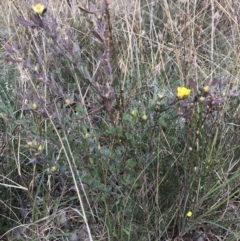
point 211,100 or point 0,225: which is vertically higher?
point 211,100

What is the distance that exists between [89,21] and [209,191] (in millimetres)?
979

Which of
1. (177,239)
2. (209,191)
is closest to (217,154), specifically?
(209,191)

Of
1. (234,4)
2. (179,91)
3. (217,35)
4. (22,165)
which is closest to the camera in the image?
(179,91)

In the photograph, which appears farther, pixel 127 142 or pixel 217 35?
pixel 217 35

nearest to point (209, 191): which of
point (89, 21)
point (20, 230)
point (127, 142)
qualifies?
point (127, 142)

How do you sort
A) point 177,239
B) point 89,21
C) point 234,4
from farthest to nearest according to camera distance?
point 89,21
point 234,4
point 177,239

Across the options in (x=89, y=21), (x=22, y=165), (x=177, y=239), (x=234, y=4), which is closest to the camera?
(x=177, y=239)

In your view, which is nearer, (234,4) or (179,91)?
(179,91)

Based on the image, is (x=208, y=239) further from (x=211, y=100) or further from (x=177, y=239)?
(x=211, y=100)

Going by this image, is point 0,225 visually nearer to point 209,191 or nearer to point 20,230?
point 20,230

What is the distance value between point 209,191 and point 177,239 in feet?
0.46

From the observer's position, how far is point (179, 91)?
0.97 m

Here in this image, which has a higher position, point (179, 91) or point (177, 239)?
point (179, 91)

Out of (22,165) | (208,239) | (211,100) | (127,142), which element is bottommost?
(208,239)
